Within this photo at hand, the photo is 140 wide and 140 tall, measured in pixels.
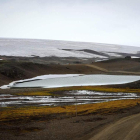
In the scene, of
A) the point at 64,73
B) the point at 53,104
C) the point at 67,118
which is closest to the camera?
the point at 67,118

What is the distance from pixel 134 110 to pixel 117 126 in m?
6.44

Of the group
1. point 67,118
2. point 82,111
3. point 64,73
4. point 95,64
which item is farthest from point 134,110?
point 95,64

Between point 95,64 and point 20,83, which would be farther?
point 95,64

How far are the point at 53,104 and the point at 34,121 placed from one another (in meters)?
8.99

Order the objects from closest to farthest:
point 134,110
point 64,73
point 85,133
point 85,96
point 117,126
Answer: point 85,133 → point 117,126 → point 134,110 → point 85,96 → point 64,73

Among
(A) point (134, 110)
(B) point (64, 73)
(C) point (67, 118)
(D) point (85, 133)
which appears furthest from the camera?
(B) point (64, 73)

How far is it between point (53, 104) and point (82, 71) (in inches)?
1720

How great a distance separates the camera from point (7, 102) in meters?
30.0

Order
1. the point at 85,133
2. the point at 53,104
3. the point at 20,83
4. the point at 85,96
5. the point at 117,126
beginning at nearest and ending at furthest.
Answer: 1. the point at 85,133
2. the point at 117,126
3. the point at 53,104
4. the point at 85,96
5. the point at 20,83

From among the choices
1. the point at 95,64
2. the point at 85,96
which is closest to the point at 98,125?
the point at 85,96

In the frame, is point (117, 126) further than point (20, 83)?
No

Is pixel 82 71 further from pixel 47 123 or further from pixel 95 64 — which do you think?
pixel 47 123

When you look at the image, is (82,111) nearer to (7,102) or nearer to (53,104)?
(53,104)

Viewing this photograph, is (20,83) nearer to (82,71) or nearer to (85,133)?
(82,71)
